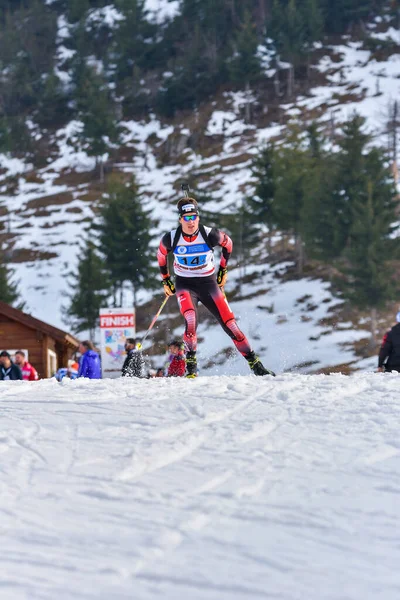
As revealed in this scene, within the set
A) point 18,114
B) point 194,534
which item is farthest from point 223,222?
point 18,114

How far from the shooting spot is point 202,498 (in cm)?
485

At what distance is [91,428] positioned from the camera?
653 cm

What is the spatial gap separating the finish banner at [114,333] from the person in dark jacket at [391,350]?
23.0 feet

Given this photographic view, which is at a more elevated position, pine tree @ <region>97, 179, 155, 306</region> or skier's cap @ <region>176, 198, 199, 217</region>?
pine tree @ <region>97, 179, 155, 306</region>

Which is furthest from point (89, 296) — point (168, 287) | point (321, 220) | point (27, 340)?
point (168, 287)

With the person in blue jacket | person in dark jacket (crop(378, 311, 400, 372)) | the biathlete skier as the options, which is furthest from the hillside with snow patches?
the biathlete skier

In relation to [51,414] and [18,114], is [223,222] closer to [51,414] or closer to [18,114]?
[51,414]

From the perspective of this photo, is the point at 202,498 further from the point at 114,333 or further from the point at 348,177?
the point at 348,177

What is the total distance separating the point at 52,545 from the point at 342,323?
36386mm

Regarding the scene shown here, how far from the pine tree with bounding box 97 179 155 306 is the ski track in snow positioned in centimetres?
3657

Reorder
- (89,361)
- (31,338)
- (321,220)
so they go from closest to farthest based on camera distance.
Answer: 1. (89,361)
2. (31,338)
3. (321,220)

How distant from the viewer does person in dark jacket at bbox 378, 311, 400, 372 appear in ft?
33.8

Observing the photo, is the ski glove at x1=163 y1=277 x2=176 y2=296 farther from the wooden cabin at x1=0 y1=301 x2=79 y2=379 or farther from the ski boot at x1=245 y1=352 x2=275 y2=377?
the wooden cabin at x1=0 y1=301 x2=79 y2=379

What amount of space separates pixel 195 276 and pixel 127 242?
34.8m
